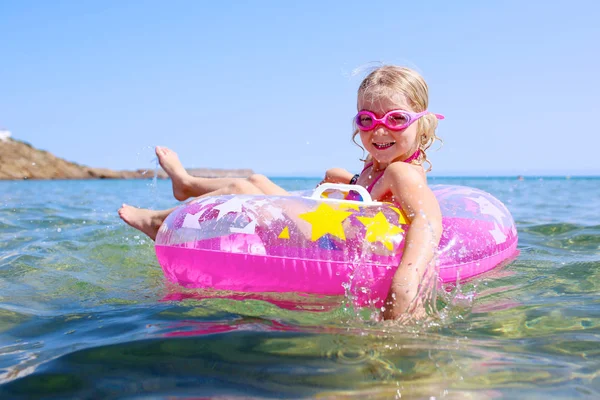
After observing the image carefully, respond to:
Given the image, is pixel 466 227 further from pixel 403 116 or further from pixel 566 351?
pixel 566 351

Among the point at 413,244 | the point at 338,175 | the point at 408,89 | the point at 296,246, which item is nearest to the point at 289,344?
the point at 296,246

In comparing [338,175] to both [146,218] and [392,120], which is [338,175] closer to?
[392,120]

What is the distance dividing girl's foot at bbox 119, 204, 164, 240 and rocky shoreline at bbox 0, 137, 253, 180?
116ft

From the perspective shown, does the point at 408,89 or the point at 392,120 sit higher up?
the point at 408,89

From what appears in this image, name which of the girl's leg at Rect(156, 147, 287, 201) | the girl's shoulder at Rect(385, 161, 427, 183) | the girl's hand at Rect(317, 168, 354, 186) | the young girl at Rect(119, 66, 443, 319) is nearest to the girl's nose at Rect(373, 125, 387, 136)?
the young girl at Rect(119, 66, 443, 319)

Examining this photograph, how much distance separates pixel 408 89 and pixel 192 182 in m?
1.86

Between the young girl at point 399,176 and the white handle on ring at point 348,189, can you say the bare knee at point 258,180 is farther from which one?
the white handle on ring at point 348,189

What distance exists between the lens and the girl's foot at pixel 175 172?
4430 mm

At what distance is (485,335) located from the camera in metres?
2.39

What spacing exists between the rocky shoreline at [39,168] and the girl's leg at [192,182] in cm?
3482

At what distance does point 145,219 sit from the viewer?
165 inches

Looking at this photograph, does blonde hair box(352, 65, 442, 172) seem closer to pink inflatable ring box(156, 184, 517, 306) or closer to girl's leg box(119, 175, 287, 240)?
pink inflatable ring box(156, 184, 517, 306)

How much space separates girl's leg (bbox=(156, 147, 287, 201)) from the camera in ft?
13.1

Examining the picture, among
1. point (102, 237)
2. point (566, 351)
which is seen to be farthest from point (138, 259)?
point (566, 351)
